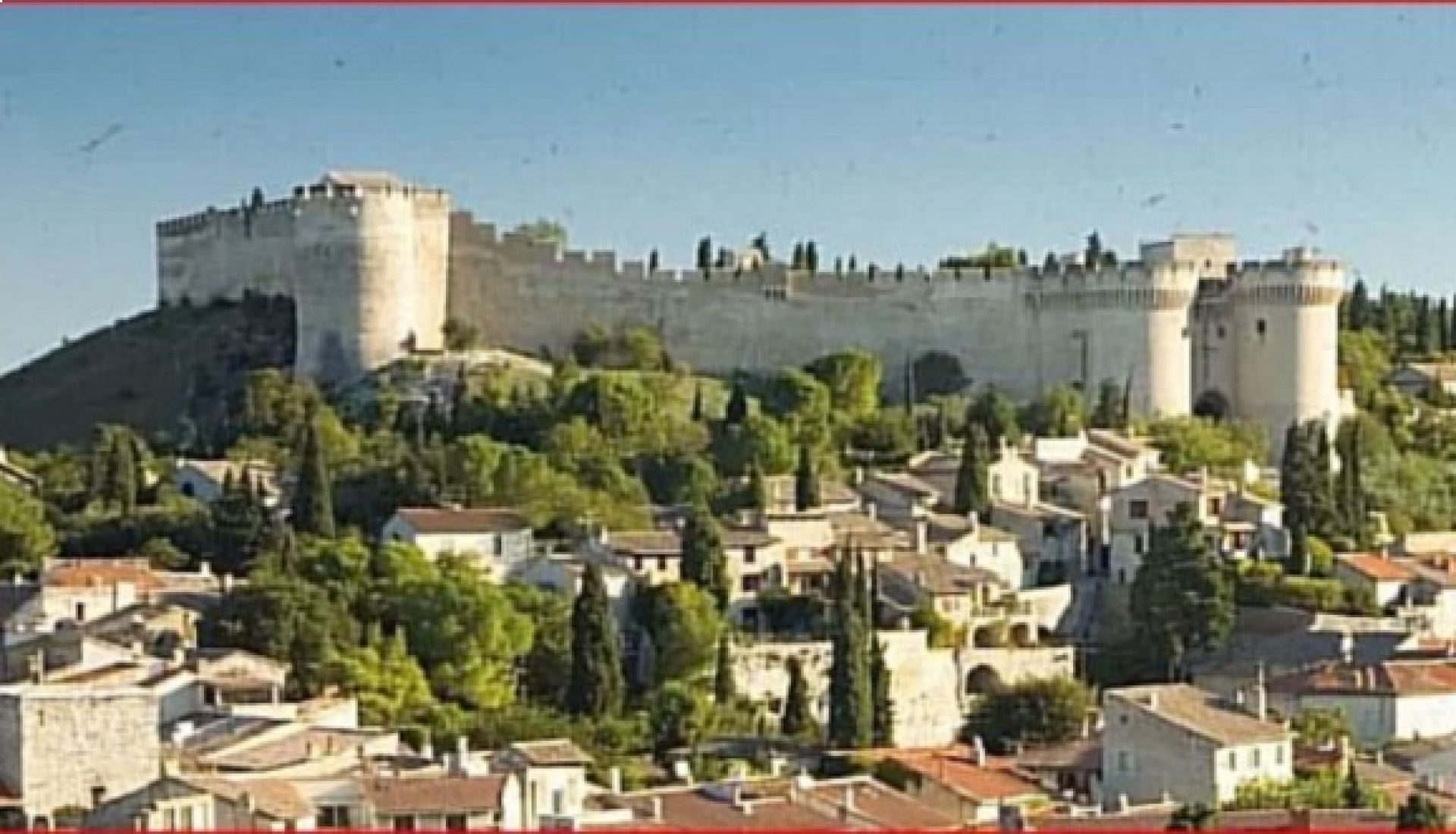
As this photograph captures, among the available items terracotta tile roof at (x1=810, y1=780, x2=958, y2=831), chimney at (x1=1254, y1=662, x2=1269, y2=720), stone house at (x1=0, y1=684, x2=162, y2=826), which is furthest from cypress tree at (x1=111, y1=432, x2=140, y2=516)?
stone house at (x1=0, y1=684, x2=162, y2=826)

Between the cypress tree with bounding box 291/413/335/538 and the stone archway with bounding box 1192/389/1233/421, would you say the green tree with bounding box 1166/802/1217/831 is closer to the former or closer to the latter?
the cypress tree with bounding box 291/413/335/538

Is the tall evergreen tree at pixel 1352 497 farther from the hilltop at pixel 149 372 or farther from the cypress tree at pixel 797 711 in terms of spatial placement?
the hilltop at pixel 149 372

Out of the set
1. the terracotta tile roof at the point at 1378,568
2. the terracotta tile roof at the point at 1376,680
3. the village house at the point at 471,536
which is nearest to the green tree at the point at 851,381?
the terracotta tile roof at the point at 1378,568

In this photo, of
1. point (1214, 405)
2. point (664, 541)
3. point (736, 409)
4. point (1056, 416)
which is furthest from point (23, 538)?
point (1214, 405)

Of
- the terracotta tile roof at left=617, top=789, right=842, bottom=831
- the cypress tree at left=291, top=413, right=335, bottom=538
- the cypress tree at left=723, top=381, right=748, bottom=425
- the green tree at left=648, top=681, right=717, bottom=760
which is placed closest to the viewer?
the terracotta tile roof at left=617, top=789, right=842, bottom=831

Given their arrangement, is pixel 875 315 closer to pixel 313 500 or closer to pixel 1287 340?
pixel 1287 340

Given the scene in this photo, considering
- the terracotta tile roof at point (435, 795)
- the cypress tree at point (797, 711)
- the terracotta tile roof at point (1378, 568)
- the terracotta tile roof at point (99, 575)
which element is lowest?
the cypress tree at point (797, 711)
